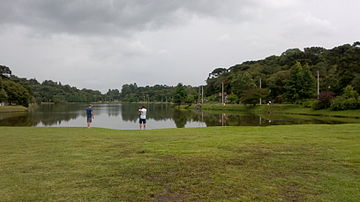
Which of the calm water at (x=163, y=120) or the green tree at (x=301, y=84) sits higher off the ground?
the green tree at (x=301, y=84)

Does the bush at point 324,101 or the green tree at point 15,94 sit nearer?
the bush at point 324,101

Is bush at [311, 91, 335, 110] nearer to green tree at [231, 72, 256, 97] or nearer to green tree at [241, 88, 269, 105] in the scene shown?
green tree at [241, 88, 269, 105]

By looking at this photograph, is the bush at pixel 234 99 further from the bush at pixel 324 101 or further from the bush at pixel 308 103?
the bush at pixel 324 101

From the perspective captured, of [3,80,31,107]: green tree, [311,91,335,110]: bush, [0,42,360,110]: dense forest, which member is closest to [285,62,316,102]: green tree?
[0,42,360,110]: dense forest

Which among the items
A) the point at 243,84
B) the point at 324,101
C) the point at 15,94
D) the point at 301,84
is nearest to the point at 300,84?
the point at 301,84

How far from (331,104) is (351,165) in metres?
43.3

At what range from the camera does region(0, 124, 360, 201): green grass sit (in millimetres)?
4715

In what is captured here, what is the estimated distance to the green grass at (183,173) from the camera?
4.71 meters

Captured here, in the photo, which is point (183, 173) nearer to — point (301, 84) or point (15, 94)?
point (301, 84)

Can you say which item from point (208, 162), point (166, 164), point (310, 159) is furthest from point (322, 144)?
point (166, 164)

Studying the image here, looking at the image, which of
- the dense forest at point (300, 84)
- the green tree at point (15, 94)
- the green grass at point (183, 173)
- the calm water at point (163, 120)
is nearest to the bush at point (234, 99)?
the dense forest at point (300, 84)

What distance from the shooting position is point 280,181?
541cm

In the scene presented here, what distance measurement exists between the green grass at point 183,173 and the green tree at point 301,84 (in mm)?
51395

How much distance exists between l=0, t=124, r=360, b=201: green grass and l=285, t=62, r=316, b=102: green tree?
5140 cm
